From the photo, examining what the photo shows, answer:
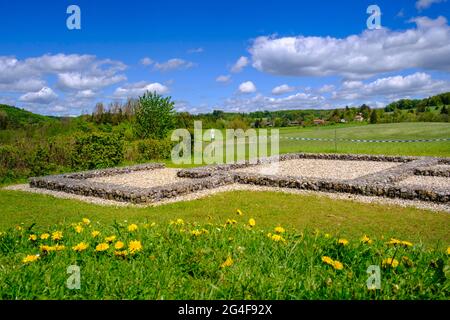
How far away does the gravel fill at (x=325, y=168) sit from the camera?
15.1 meters

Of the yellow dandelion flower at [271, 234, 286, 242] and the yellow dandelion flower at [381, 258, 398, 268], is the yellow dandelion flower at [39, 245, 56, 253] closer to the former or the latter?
the yellow dandelion flower at [271, 234, 286, 242]

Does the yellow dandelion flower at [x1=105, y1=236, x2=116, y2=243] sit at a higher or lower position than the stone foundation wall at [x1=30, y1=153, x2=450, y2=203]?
higher

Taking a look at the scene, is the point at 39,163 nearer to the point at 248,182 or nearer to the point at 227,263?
the point at 248,182

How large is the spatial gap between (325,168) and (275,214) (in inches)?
350

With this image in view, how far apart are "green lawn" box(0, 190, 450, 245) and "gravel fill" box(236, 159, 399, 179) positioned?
471 centimetres

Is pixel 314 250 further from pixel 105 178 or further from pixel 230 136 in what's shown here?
pixel 230 136

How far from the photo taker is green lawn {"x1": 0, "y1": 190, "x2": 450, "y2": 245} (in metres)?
7.49

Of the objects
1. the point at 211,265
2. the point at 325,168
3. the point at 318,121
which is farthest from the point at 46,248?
the point at 318,121

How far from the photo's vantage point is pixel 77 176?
47.8 ft

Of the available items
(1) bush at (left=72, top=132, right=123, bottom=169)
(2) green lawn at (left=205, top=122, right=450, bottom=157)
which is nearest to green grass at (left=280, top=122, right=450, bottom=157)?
(2) green lawn at (left=205, top=122, right=450, bottom=157)

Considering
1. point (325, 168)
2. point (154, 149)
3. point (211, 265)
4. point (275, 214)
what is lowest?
point (275, 214)

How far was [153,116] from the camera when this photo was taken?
23.9 meters

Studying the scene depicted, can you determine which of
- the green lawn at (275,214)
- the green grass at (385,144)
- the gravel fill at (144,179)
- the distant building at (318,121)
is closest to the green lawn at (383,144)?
the green grass at (385,144)

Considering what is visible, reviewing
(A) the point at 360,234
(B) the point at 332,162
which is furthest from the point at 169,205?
(B) the point at 332,162
